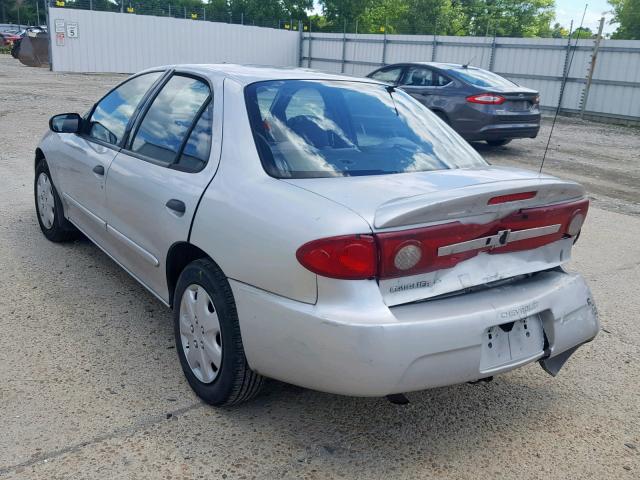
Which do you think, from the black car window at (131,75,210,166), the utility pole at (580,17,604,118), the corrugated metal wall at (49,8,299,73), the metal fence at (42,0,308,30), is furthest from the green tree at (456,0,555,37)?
the black car window at (131,75,210,166)

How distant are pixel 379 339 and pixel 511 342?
26.4 inches

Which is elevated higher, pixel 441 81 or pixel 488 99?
pixel 441 81

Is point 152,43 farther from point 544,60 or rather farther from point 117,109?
point 117,109

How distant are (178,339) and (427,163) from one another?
1508 millimetres

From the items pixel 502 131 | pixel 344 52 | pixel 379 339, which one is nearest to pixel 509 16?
pixel 344 52

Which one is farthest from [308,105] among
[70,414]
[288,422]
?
[70,414]

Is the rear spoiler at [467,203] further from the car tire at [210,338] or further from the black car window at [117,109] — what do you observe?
the black car window at [117,109]

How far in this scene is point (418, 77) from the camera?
12.1m

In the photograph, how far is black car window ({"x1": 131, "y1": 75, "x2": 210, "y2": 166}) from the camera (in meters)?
3.39

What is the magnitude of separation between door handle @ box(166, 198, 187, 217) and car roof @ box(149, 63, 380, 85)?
2.27 feet

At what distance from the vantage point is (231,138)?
301cm

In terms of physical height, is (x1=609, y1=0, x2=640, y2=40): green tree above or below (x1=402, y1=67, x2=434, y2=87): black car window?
above

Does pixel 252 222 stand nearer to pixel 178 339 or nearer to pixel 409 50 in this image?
pixel 178 339

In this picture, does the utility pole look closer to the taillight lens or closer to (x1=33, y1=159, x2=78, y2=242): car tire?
(x1=33, y1=159, x2=78, y2=242): car tire
